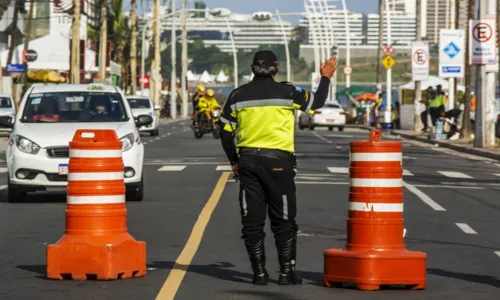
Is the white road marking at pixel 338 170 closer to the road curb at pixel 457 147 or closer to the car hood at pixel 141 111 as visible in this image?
the road curb at pixel 457 147

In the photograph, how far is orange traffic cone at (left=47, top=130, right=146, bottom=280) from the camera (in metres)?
11.7

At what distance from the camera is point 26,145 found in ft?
66.1

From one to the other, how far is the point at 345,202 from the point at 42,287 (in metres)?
Result: 9.75

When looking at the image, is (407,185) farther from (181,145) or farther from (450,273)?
(181,145)

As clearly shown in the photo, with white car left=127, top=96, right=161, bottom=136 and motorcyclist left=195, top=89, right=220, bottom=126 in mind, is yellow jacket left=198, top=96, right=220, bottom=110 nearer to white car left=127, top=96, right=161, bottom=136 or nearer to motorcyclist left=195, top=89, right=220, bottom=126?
motorcyclist left=195, top=89, right=220, bottom=126

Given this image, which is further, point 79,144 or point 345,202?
point 345,202

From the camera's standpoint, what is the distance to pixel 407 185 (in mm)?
24734

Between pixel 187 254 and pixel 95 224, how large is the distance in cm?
203

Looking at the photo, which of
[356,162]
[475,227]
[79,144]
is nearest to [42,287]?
[79,144]

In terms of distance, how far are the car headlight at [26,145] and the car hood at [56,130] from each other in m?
0.05

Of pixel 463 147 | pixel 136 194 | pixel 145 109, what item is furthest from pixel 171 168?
pixel 145 109

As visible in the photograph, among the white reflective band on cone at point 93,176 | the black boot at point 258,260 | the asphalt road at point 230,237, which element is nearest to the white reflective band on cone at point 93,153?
the white reflective band on cone at point 93,176

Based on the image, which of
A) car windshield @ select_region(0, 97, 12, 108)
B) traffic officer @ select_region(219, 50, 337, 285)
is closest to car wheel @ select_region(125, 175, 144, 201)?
traffic officer @ select_region(219, 50, 337, 285)

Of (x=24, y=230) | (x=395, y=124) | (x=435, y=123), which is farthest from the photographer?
(x=395, y=124)
